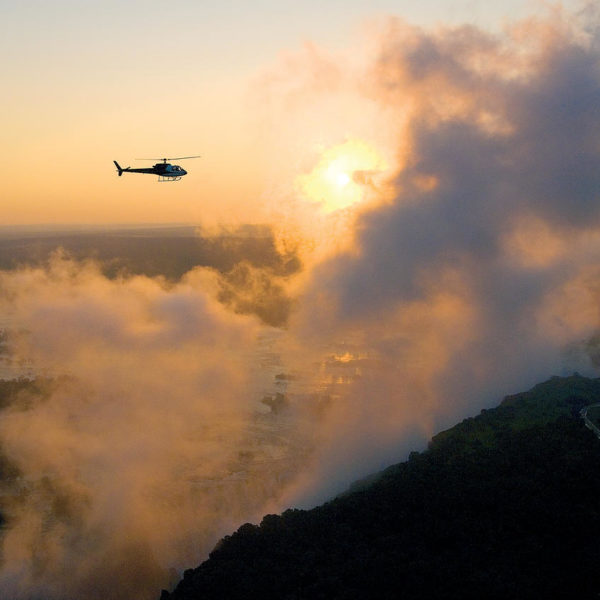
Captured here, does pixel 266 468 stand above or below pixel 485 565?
above

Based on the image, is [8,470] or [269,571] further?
[8,470]

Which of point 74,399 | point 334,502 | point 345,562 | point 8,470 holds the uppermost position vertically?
point 74,399

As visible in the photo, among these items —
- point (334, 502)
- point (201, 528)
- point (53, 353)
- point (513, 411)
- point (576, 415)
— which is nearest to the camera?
point (334, 502)

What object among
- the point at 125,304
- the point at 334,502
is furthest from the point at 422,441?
the point at 125,304

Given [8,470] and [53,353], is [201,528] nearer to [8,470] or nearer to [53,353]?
[8,470]

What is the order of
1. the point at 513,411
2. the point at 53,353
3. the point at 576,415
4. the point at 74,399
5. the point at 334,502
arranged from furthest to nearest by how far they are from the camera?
the point at 53,353
the point at 74,399
the point at 513,411
the point at 576,415
the point at 334,502

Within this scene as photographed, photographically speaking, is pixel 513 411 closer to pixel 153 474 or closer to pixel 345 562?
pixel 345 562

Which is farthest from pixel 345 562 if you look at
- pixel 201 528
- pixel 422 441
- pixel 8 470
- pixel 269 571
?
pixel 8 470
